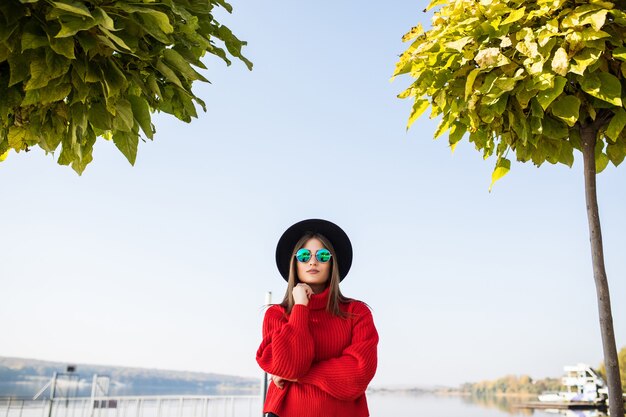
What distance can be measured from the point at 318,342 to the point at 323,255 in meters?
0.34

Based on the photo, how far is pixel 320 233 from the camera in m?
2.14

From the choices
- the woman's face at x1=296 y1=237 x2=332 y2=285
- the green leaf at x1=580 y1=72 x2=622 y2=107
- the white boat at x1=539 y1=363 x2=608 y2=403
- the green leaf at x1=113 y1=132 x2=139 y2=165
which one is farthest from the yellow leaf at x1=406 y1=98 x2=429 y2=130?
the white boat at x1=539 y1=363 x2=608 y2=403

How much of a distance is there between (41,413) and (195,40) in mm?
7883

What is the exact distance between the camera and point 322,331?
6.20ft

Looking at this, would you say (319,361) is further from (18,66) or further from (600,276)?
(600,276)

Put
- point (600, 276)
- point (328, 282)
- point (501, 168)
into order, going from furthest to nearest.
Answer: point (501, 168) → point (600, 276) → point (328, 282)

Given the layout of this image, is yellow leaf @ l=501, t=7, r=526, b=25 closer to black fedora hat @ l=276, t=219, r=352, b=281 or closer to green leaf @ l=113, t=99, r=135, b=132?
black fedora hat @ l=276, t=219, r=352, b=281

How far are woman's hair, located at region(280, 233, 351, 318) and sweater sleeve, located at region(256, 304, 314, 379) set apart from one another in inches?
5.4

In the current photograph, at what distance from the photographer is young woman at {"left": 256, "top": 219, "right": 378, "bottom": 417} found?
176 centimetres

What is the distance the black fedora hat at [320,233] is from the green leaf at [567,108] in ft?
4.10

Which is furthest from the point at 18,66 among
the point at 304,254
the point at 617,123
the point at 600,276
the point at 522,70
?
the point at 600,276

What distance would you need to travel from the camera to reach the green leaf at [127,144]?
1.84 m

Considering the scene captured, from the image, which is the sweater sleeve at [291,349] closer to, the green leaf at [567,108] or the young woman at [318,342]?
the young woman at [318,342]

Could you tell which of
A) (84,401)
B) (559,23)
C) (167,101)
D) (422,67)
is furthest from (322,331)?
(84,401)
